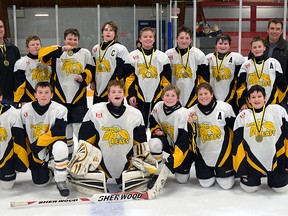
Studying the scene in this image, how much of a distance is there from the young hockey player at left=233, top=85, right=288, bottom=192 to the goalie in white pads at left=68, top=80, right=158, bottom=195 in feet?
2.00

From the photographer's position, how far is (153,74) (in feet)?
12.0

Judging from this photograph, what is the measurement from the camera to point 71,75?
3.58 m

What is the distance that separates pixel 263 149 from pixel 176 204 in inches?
27.2

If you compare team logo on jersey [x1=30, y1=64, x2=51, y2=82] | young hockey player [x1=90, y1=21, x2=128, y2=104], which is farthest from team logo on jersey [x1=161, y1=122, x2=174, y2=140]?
team logo on jersey [x1=30, y1=64, x2=51, y2=82]

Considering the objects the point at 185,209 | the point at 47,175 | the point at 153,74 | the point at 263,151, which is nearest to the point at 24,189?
the point at 47,175

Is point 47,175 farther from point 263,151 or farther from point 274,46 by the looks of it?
point 274,46

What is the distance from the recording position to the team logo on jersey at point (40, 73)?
3605mm

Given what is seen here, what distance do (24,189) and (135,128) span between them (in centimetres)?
86

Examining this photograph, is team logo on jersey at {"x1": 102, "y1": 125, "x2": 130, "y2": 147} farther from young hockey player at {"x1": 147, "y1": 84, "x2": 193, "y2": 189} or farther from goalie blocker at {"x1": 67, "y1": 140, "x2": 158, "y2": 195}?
young hockey player at {"x1": 147, "y1": 84, "x2": 193, "y2": 189}

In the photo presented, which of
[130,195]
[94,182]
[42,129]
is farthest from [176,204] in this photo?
[42,129]

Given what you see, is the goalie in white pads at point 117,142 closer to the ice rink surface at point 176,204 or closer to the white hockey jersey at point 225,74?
the ice rink surface at point 176,204

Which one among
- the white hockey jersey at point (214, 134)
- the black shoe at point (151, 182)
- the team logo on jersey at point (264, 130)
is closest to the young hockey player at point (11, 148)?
the black shoe at point (151, 182)

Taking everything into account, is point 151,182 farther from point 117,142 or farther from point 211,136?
point 211,136

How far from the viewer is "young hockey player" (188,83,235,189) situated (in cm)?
305
